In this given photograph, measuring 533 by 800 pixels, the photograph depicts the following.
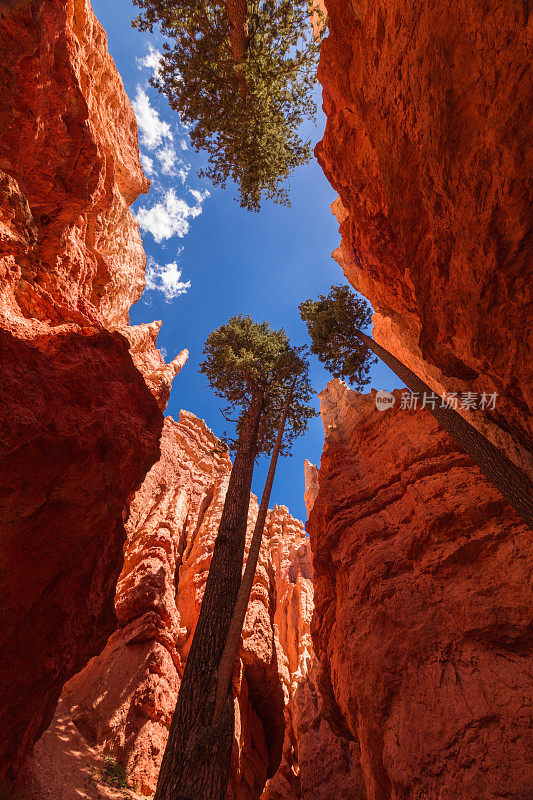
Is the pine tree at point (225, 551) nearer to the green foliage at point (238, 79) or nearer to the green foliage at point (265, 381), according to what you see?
the green foliage at point (265, 381)

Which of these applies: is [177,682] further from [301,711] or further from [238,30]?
[238,30]

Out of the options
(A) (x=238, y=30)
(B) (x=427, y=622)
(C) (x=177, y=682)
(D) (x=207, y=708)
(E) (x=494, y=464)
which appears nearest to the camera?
(D) (x=207, y=708)

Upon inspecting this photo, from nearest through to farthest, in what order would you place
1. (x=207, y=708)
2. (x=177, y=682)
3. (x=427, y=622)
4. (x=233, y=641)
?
(x=207, y=708) → (x=233, y=641) → (x=427, y=622) → (x=177, y=682)

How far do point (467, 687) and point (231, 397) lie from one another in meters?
10.5

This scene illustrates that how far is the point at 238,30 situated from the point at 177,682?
21.2 m

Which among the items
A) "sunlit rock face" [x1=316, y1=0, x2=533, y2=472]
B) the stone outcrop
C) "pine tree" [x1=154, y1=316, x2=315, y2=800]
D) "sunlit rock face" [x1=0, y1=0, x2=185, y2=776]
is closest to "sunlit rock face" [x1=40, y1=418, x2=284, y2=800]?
the stone outcrop

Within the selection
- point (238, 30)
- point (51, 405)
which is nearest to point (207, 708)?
point (51, 405)

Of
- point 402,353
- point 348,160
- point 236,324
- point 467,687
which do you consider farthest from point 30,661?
point 402,353

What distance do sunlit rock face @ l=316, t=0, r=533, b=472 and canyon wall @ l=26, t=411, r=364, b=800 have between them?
872 centimetres

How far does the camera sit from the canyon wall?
1037 cm

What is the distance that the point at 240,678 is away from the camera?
13609mm

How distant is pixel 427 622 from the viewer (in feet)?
20.9

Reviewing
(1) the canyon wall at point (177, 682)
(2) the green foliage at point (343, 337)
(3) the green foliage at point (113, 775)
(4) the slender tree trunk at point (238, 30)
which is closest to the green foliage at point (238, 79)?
(4) the slender tree trunk at point (238, 30)

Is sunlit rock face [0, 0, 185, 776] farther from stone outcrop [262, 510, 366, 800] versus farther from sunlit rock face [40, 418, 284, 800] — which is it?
stone outcrop [262, 510, 366, 800]
